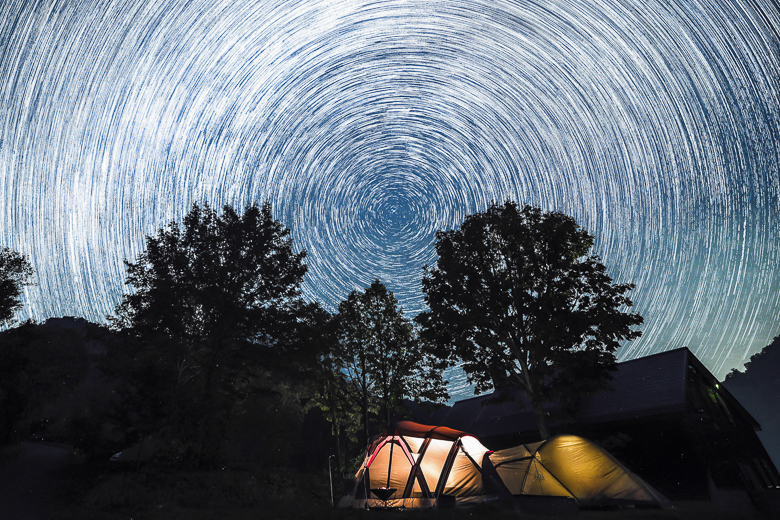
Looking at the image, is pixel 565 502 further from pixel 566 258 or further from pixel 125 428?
pixel 125 428

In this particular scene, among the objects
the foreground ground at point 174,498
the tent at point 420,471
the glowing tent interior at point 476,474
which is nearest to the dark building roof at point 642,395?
the foreground ground at point 174,498

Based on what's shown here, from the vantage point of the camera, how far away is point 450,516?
10.6m

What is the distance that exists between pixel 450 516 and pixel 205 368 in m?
15.8

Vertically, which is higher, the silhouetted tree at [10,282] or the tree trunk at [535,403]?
the silhouetted tree at [10,282]

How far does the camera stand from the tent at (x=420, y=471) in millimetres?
13133

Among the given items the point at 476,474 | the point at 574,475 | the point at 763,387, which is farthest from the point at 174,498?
the point at 763,387

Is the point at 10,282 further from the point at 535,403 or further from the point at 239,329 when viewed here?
the point at 535,403

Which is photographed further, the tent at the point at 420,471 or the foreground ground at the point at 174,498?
the tent at the point at 420,471

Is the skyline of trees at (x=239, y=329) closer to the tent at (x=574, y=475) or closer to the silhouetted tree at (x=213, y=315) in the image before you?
the silhouetted tree at (x=213, y=315)

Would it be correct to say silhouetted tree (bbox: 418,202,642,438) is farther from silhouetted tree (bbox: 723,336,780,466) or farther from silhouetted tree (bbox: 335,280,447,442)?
silhouetted tree (bbox: 723,336,780,466)

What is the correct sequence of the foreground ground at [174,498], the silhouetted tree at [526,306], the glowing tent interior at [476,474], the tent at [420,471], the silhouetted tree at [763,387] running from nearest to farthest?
the foreground ground at [174,498]
the glowing tent interior at [476,474]
the tent at [420,471]
the silhouetted tree at [526,306]
the silhouetted tree at [763,387]

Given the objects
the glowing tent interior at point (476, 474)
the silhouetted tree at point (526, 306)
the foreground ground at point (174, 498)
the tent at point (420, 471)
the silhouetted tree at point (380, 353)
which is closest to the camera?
the foreground ground at point (174, 498)

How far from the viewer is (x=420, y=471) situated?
45.6 ft

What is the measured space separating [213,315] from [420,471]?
48.0 feet
